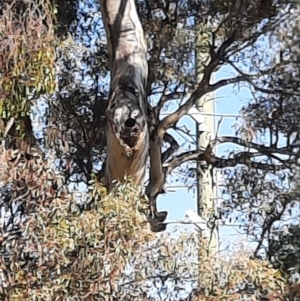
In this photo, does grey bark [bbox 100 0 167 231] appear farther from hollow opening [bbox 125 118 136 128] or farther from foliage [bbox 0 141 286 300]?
foliage [bbox 0 141 286 300]

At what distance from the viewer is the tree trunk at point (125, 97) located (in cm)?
471

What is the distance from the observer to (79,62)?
20.8 feet

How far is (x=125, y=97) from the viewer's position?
4.80m

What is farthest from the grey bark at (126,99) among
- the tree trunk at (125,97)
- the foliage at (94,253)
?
the foliage at (94,253)

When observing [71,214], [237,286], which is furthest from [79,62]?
[237,286]

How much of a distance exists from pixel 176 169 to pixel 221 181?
1.69 feet

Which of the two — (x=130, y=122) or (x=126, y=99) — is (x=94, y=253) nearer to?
(x=130, y=122)

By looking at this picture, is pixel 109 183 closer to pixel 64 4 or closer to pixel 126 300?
pixel 126 300

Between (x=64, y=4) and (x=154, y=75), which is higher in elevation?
(x=64, y=4)

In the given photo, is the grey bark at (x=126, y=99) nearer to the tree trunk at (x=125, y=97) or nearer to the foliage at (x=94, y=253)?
the tree trunk at (x=125, y=97)

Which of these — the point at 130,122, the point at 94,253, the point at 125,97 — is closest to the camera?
the point at 94,253

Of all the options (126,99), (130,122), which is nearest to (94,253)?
(130,122)

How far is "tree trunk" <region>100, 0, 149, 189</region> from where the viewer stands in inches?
185

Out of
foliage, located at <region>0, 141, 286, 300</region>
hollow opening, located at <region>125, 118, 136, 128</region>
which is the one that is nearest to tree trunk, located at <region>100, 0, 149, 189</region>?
hollow opening, located at <region>125, 118, 136, 128</region>
